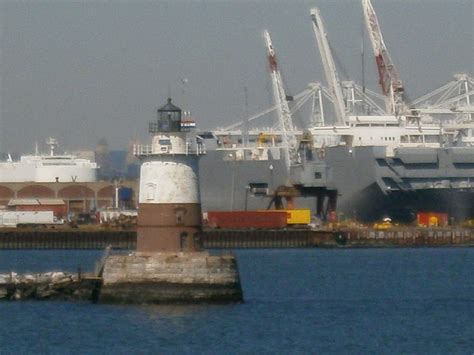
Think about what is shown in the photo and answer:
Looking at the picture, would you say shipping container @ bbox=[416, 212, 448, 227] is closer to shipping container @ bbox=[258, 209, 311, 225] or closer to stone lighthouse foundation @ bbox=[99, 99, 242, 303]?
shipping container @ bbox=[258, 209, 311, 225]

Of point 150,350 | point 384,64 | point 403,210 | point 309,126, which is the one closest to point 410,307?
point 150,350

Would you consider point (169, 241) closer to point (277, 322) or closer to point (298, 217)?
point (277, 322)

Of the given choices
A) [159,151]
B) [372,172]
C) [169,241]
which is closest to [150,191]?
[159,151]

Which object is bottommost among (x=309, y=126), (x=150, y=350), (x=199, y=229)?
(x=150, y=350)

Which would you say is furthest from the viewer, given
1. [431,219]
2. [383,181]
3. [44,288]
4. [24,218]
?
[24,218]

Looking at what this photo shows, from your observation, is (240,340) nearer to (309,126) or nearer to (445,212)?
(445,212)

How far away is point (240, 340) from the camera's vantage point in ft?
123

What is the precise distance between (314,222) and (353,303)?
47.1m

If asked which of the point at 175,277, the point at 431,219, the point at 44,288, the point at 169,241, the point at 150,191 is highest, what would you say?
the point at 431,219

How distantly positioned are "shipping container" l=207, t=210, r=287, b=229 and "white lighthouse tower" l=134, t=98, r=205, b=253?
49323 mm

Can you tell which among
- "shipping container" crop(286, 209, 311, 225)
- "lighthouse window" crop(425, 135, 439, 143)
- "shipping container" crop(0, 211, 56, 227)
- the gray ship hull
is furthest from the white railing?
"lighthouse window" crop(425, 135, 439, 143)

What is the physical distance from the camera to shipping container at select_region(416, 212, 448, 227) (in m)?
95.6

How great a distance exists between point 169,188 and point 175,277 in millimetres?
2173

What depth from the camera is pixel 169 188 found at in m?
41.4
